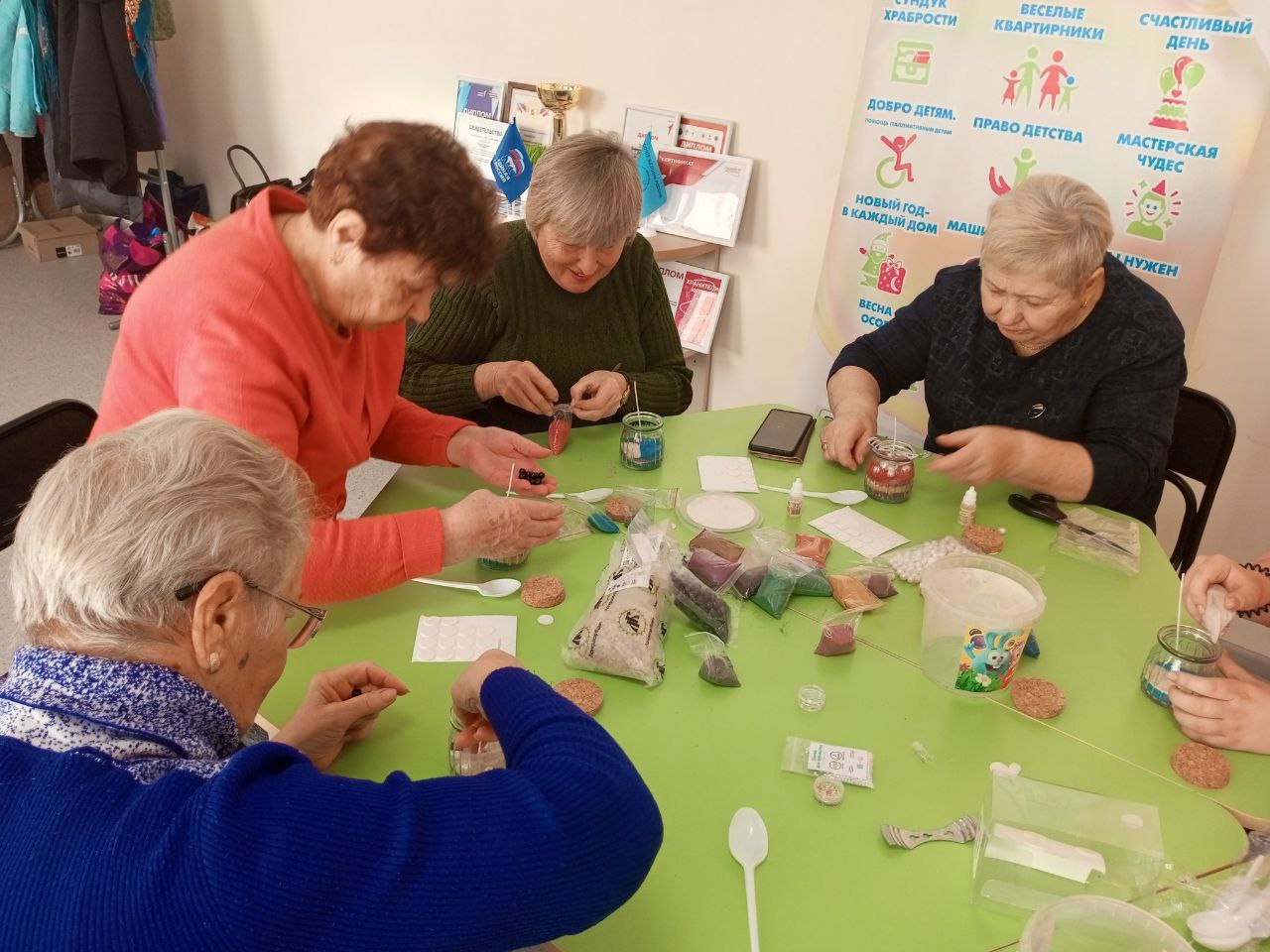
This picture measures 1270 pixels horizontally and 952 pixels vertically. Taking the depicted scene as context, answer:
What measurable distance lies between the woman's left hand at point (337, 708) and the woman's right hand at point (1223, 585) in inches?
50.2

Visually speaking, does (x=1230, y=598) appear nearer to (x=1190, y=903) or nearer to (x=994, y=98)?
(x=1190, y=903)

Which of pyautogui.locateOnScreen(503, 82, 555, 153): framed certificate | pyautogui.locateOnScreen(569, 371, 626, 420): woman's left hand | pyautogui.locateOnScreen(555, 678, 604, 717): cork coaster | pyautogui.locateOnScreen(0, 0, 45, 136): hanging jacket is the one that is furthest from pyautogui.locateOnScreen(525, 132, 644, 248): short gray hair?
pyautogui.locateOnScreen(0, 0, 45, 136): hanging jacket

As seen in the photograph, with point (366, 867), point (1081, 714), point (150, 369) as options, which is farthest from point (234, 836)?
point (1081, 714)

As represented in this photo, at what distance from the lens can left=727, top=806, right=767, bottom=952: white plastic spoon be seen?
42.4 inches

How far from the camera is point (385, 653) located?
4.68 ft

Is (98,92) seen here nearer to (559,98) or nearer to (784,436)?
(559,98)

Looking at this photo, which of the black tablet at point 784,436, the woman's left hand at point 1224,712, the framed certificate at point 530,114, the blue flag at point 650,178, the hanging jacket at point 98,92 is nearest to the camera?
the woman's left hand at point 1224,712

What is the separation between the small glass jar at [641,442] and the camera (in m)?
1.96

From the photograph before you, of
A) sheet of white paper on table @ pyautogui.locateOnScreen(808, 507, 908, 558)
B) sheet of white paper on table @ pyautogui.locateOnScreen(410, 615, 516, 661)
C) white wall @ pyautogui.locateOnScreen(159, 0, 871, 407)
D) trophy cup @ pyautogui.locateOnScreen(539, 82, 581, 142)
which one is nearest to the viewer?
sheet of white paper on table @ pyautogui.locateOnScreen(410, 615, 516, 661)

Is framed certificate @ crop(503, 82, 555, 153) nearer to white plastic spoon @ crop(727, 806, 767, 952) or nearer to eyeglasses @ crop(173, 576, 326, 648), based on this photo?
eyeglasses @ crop(173, 576, 326, 648)

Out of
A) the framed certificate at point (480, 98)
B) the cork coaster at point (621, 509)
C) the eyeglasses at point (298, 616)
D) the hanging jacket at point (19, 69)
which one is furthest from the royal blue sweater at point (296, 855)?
the hanging jacket at point (19, 69)

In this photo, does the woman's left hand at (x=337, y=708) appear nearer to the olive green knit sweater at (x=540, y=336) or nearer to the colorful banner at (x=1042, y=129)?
the olive green knit sweater at (x=540, y=336)

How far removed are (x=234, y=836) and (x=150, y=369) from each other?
91 cm

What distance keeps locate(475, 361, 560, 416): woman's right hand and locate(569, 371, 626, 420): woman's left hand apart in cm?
6
